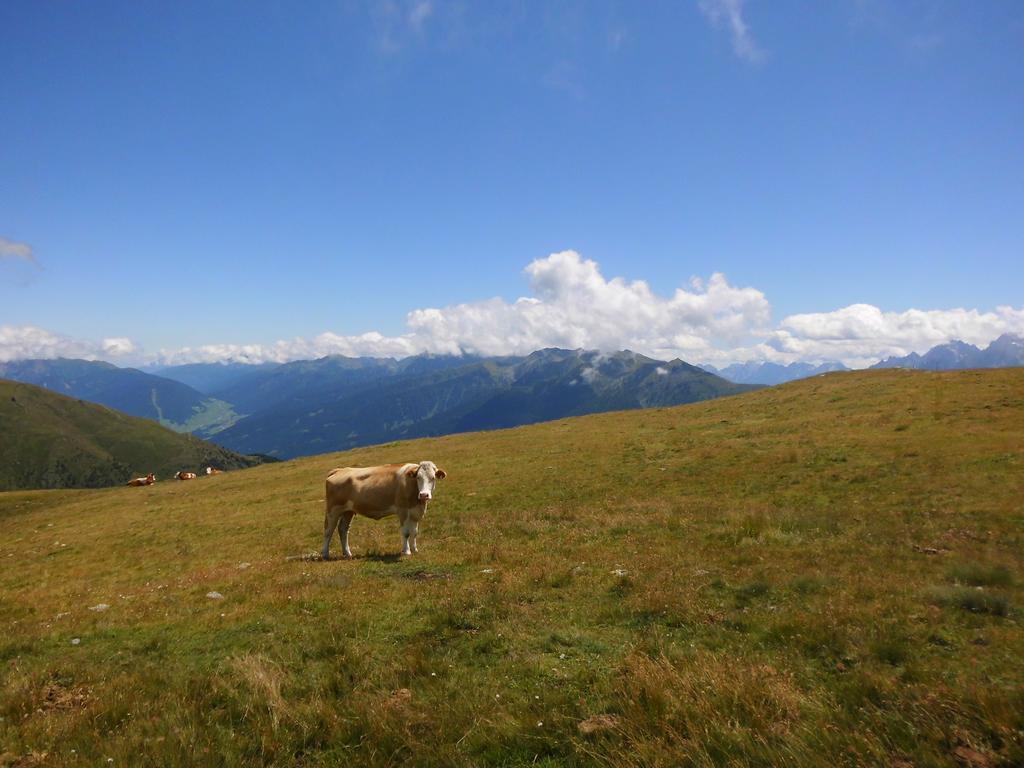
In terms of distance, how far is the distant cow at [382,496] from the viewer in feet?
57.7

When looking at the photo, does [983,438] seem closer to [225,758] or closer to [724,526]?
[724,526]

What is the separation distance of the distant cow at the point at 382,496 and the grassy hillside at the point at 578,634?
1153mm

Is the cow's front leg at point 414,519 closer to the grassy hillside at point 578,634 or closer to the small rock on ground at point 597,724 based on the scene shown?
the grassy hillside at point 578,634

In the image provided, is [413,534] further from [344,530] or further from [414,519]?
[344,530]

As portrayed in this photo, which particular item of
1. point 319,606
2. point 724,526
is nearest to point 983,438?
point 724,526

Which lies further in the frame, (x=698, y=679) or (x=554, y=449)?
(x=554, y=449)

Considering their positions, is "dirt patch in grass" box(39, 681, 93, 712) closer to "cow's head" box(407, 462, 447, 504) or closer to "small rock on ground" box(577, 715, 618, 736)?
"small rock on ground" box(577, 715, 618, 736)

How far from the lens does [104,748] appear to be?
610cm

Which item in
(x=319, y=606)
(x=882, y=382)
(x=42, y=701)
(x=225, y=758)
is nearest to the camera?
(x=225, y=758)

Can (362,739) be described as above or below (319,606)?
above

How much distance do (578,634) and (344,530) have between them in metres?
11.7

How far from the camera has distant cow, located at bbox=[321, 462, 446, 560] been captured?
17578mm

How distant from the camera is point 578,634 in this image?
360 inches

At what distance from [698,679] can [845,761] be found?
71.5 inches
